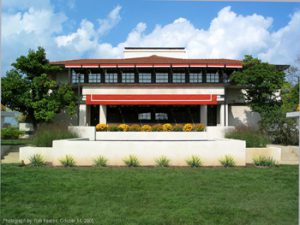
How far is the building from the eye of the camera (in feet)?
94.1

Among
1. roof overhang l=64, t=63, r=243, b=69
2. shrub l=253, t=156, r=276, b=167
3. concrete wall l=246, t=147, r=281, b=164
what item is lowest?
shrub l=253, t=156, r=276, b=167

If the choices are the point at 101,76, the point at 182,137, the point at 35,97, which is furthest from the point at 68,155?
the point at 101,76

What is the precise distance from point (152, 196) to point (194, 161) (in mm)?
4788

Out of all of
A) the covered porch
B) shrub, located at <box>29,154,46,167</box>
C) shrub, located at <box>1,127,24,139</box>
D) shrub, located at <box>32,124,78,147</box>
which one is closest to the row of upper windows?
the covered porch

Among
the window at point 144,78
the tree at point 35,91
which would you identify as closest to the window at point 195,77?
the window at point 144,78

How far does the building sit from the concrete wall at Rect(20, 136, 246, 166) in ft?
53.2

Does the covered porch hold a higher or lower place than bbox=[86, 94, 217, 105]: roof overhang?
lower

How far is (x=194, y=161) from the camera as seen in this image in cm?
1162

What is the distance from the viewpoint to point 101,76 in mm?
30562

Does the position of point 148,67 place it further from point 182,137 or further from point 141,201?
point 141,201

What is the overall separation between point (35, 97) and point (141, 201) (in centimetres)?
2069

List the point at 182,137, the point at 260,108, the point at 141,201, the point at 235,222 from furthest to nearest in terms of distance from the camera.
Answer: the point at 260,108 → the point at 182,137 → the point at 141,201 → the point at 235,222

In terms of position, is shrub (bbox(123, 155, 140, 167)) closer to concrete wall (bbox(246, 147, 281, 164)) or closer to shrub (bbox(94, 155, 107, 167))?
shrub (bbox(94, 155, 107, 167))

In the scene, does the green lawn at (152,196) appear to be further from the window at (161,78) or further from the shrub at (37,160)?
the window at (161,78)
